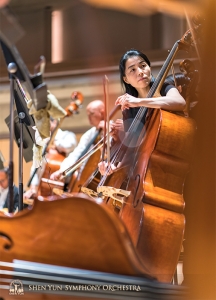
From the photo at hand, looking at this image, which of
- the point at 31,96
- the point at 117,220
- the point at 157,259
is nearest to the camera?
the point at 117,220

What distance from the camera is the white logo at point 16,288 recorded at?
114 cm

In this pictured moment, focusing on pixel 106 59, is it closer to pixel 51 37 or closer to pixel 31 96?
pixel 51 37

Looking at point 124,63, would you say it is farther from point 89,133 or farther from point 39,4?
point 89,133

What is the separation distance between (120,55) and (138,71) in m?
0.25

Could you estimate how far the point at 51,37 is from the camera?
221 centimetres

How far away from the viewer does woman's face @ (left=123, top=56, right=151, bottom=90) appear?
1691mm

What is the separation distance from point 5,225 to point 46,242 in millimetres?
117

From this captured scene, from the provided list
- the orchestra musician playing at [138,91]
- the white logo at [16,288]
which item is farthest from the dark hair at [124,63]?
the white logo at [16,288]

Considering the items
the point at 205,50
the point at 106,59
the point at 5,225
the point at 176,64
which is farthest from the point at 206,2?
the point at 106,59

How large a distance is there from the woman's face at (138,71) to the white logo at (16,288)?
85cm

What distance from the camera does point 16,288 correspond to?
3.76 ft

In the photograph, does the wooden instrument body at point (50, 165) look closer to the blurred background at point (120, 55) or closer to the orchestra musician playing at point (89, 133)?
the orchestra musician playing at point (89, 133)

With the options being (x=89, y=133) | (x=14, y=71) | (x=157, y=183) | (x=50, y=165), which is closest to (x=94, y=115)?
(x=89, y=133)

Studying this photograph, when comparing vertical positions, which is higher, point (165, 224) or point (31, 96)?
point (31, 96)
